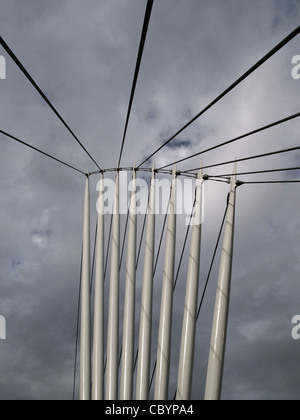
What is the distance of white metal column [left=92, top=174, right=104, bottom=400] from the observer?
2839 cm

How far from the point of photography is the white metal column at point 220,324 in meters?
23.2

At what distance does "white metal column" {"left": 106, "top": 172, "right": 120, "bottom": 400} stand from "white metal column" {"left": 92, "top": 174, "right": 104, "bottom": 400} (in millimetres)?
562

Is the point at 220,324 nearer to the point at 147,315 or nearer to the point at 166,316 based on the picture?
the point at 166,316

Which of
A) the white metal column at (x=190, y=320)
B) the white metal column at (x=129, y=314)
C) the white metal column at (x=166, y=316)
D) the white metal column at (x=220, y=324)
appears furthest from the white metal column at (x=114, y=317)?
the white metal column at (x=220, y=324)

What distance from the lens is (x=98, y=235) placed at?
112 feet

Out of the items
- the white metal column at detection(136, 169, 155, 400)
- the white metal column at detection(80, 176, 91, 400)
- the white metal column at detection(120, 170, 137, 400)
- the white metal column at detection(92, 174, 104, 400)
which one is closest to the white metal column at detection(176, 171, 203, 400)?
the white metal column at detection(136, 169, 155, 400)

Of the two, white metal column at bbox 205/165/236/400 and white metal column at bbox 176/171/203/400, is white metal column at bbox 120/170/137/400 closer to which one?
white metal column at bbox 176/171/203/400

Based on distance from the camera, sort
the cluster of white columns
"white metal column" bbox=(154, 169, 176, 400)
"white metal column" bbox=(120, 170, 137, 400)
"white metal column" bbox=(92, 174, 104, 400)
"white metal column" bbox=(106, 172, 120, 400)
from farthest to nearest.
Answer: "white metal column" bbox=(92, 174, 104, 400)
"white metal column" bbox=(106, 172, 120, 400)
"white metal column" bbox=(120, 170, 137, 400)
"white metal column" bbox=(154, 169, 176, 400)
the cluster of white columns

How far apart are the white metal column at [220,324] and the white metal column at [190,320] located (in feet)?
7.82

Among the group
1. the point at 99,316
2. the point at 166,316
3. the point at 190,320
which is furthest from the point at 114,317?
the point at 190,320
